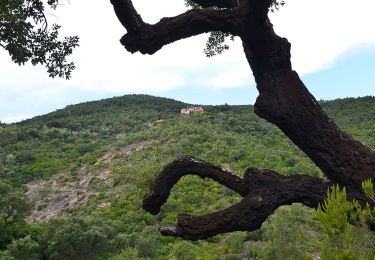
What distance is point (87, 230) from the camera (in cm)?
3164

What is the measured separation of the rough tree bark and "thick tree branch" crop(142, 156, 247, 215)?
41 centimetres

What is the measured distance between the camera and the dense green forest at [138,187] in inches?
1190

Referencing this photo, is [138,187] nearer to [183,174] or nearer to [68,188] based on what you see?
[183,174]

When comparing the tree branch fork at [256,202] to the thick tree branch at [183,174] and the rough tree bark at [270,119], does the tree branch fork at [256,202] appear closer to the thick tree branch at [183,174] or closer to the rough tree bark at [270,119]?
the rough tree bark at [270,119]

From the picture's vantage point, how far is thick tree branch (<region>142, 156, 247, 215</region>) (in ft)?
23.5

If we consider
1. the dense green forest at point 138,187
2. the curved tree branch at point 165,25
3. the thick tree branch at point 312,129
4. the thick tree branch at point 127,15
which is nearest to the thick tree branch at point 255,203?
the thick tree branch at point 312,129

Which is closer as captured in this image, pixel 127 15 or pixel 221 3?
pixel 127 15

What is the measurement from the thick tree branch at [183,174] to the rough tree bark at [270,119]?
41 centimetres

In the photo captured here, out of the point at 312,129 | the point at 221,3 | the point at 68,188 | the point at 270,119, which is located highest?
the point at 221,3

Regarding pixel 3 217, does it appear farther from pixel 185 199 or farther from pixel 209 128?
pixel 209 128

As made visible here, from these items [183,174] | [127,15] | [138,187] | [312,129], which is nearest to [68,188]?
[138,187]

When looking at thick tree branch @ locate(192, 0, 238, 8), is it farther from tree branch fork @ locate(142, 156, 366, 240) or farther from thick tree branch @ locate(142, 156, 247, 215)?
tree branch fork @ locate(142, 156, 366, 240)

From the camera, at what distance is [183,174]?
24.2ft

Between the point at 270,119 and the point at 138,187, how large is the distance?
21.6 feet
